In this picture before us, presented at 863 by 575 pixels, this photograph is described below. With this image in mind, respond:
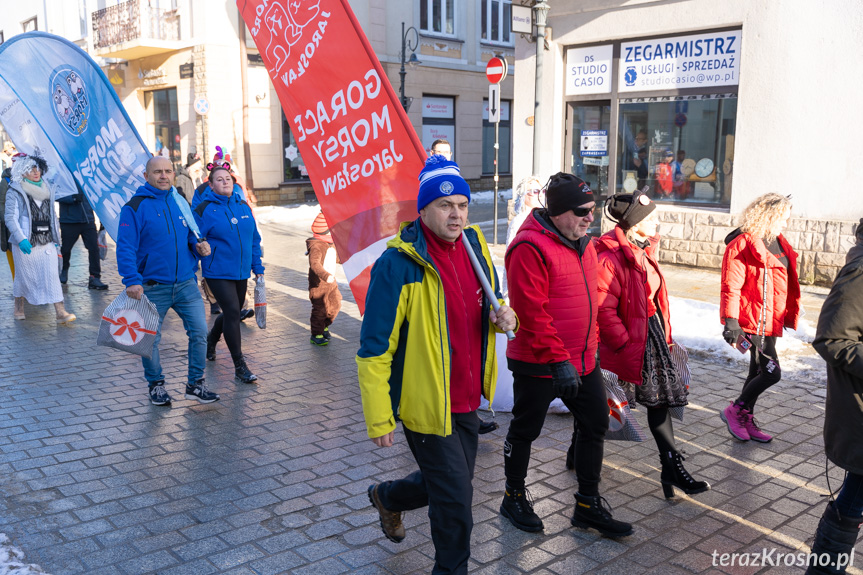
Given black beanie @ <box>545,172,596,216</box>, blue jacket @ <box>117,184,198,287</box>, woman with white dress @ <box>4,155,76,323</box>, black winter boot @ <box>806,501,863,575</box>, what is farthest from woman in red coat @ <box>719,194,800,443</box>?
woman with white dress @ <box>4,155,76,323</box>

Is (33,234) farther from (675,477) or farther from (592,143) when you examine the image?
(592,143)

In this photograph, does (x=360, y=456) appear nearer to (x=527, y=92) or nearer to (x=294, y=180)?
(x=527, y=92)

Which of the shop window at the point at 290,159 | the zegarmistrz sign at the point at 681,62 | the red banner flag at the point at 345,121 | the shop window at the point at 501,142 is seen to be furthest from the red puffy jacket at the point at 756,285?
the shop window at the point at 501,142

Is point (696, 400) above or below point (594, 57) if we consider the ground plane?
below

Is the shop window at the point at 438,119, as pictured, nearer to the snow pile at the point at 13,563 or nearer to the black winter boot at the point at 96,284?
the black winter boot at the point at 96,284

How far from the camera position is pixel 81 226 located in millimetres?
10906

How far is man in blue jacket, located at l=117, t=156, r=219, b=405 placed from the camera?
5.75 m

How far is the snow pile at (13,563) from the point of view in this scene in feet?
11.7

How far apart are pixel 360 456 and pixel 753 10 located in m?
8.91

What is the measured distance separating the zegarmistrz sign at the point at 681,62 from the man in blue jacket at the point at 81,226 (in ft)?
27.9

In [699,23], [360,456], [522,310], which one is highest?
[699,23]

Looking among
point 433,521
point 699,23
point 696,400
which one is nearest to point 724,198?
point 699,23

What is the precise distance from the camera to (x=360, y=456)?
5051mm

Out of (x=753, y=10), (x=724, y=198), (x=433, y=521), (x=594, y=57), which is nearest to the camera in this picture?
(x=433, y=521)
